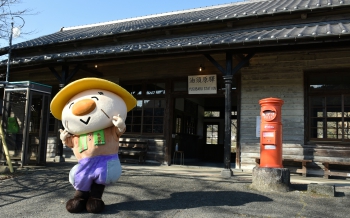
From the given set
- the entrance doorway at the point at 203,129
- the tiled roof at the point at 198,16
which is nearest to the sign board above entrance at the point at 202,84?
the tiled roof at the point at 198,16

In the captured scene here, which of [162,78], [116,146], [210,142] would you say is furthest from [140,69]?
[116,146]

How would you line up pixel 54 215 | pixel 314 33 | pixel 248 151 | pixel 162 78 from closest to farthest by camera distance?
pixel 54 215
pixel 314 33
pixel 248 151
pixel 162 78

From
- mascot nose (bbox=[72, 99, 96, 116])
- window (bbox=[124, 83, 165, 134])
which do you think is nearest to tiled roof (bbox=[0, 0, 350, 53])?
window (bbox=[124, 83, 165, 134])

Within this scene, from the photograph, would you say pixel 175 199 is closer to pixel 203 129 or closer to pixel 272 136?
pixel 272 136

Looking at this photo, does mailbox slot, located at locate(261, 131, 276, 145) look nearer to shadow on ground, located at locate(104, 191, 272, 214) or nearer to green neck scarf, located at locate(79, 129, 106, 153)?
shadow on ground, located at locate(104, 191, 272, 214)

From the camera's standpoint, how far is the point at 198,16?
35.6 feet

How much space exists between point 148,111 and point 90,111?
6.20 m

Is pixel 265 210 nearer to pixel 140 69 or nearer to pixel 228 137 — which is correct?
pixel 228 137

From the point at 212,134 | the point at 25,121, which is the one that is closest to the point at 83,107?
the point at 25,121

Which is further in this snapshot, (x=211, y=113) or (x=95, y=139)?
(x=211, y=113)

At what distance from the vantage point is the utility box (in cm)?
782

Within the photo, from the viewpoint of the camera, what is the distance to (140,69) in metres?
10.3

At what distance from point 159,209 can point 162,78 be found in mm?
6091

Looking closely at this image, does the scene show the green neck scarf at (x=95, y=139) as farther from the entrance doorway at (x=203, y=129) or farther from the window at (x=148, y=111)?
the entrance doorway at (x=203, y=129)
